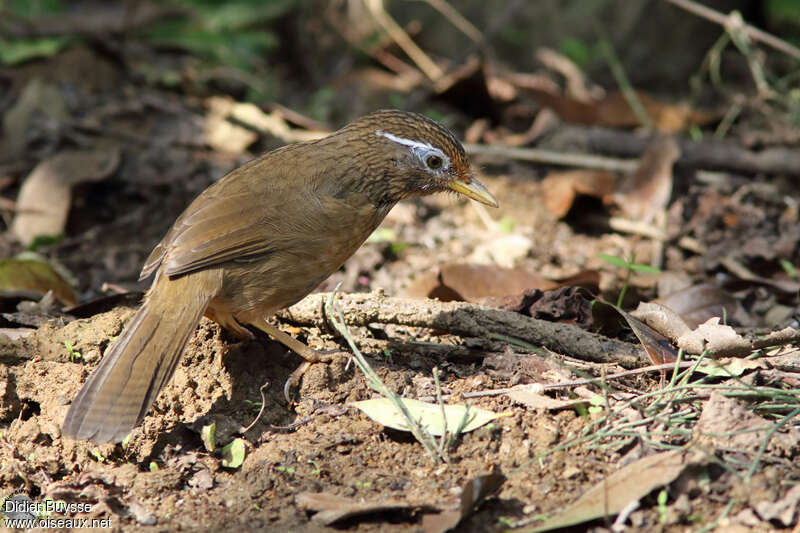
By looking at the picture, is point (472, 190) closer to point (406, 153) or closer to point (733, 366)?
point (406, 153)

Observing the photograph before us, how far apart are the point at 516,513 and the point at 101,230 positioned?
164 inches

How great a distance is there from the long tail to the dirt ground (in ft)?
0.82

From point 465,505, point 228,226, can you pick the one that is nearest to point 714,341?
point 465,505

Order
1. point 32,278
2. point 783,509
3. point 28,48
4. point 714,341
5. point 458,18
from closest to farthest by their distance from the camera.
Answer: point 783,509 < point 714,341 < point 32,278 < point 28,48 < point 458,18

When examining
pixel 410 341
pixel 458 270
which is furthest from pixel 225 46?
pixel 410 341

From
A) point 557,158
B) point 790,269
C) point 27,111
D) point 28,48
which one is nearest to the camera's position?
point 790,269

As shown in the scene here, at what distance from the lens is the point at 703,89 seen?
27.1 feet

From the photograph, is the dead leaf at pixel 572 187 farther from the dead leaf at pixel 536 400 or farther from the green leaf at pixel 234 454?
the green leaf at pixel 234 454

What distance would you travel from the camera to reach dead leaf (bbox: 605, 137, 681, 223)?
19.5ft

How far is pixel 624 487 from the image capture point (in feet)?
9.27

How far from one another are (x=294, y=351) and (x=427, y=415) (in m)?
0.83

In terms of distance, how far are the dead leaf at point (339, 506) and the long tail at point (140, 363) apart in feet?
2.51

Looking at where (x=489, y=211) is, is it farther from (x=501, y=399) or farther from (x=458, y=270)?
(x=501, y=399)

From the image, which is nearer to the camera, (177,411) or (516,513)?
(516,513)
